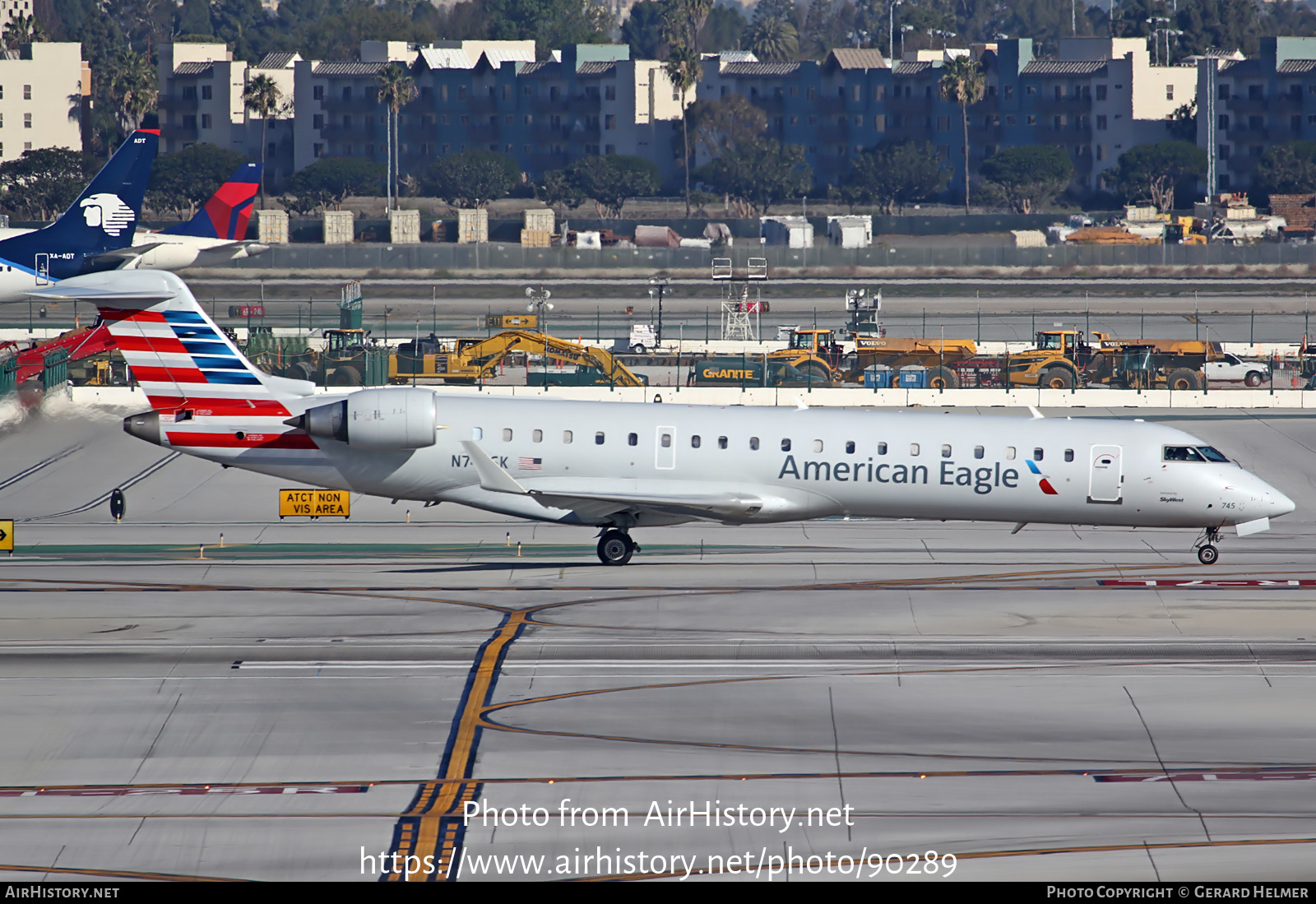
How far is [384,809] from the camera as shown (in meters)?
17.9

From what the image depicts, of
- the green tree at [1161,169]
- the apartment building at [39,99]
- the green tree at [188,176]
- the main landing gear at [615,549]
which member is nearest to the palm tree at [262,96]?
the green tree at [188,176]

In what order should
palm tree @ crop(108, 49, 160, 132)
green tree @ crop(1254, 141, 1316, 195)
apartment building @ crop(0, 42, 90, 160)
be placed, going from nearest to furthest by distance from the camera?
green tree @ crop(1254, 141, 1316, 195) < apartment building @ crop(0, 42, 90, 160) < palm tree @ crop(108, 49, 160, 132)

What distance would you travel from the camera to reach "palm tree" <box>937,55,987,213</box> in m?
190

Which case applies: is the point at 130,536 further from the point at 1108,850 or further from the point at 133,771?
the point at 1108,850

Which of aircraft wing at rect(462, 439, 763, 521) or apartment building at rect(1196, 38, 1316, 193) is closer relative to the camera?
aircraft wing at rect(462, 439, 763, 521)

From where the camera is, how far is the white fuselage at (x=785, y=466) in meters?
32.0

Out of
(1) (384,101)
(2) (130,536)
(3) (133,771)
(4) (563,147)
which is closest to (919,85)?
(4) (563,147)

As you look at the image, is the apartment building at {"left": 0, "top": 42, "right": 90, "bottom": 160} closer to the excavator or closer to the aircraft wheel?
the excavator

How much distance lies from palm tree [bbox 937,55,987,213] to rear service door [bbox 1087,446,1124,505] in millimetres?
160874

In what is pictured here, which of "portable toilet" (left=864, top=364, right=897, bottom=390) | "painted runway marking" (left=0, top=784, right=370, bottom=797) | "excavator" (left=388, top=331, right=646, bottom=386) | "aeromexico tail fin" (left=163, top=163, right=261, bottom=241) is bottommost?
"painted runway marking" (left=0, top=784, right=370, bottom=797)

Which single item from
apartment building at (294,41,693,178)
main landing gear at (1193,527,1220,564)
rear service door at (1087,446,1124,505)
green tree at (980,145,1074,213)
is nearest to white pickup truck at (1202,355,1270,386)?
main landing gear at (1193,527,1220,564)

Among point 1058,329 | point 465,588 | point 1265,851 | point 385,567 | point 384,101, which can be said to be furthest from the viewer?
point 384,101

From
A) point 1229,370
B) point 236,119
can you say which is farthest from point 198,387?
point 236,119

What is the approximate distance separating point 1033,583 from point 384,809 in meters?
17.7
